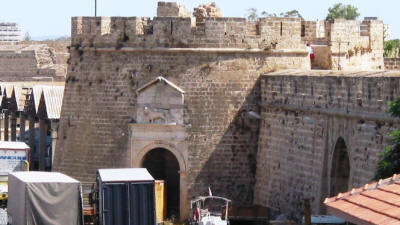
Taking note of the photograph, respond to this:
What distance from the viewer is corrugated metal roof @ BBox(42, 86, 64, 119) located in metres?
33.0

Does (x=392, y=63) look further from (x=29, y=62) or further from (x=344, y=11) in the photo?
(x=344, y=11)

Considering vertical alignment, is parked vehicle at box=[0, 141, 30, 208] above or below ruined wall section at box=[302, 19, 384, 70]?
below

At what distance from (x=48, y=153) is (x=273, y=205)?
14.1 metres

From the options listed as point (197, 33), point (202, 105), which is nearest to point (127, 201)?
point (202, 105)

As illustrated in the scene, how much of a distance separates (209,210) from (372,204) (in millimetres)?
11746

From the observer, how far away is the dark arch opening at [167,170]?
26250mm

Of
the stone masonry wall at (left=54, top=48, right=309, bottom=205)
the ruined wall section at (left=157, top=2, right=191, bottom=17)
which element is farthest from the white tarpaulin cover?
the ruined wall section at (left=157, top=2, right=191, bottom=17)

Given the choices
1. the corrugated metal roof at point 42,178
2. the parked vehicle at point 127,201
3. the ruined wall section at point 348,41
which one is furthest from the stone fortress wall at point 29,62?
the parked vehicle at point 127,201

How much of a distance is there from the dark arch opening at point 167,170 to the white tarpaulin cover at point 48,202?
6492 millimetres

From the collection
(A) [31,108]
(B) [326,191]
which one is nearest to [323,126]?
(B) [326,191]

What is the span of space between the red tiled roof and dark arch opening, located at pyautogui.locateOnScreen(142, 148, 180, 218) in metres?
12.9

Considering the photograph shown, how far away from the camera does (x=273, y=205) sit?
24.0 metres

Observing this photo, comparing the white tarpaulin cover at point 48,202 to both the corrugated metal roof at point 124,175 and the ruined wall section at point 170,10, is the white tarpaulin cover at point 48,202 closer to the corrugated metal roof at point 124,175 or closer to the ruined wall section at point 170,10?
the corrugated metal roof at point 124,175

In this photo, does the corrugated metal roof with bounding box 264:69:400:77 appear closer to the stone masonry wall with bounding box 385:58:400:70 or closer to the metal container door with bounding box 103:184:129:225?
the metal container door with bounding box 103:184:129:225
